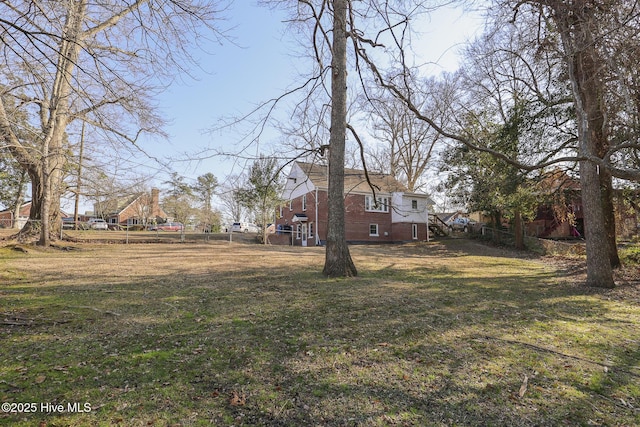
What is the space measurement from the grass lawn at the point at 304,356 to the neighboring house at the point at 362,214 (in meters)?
19.2

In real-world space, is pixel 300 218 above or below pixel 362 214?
below

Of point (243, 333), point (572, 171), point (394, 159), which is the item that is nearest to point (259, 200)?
point (394, 159)

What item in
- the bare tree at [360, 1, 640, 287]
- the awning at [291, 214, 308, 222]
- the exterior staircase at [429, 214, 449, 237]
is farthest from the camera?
the exterior staircase at [429, 214, 449, 237]

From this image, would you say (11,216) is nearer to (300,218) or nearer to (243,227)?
(243,227)

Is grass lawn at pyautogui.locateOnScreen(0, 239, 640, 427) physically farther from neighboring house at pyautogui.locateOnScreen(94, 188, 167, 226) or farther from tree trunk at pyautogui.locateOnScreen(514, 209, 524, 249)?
neighboring house at pyautogui.locateOnScreen(94, 188, 167, 226)

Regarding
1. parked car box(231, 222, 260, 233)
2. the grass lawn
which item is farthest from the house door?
the grass lawn

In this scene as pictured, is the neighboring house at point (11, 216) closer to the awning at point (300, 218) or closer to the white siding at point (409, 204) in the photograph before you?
the awning at point (300, 218)

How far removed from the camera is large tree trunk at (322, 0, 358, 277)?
7996mm

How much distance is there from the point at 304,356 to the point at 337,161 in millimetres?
5283

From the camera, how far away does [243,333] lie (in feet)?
14.1

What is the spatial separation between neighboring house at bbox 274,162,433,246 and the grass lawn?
62.8 feet

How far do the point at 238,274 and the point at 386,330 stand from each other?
4815 millimetres

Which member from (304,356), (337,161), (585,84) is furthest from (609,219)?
(304,356)

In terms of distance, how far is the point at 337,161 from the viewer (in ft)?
26.5
